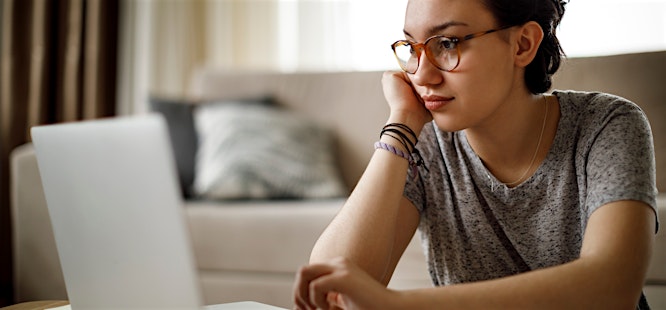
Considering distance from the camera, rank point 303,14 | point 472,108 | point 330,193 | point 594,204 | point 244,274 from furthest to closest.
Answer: point 303,14 → point 330,193 → point 244,274 → point 472,108 → point 594,204

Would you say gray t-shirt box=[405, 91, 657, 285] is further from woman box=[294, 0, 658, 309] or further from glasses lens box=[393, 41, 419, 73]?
glasses lens box=[393, 41, 419, 73]

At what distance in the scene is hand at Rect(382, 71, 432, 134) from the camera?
1.15 m

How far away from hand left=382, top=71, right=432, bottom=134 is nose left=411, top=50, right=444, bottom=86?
72mm

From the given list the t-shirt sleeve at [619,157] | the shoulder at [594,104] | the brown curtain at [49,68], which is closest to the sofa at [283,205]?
the shoulder at [594,104]

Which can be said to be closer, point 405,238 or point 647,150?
point 647,150

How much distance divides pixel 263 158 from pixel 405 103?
137 centimetres

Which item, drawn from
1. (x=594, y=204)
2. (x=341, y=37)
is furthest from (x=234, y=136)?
(x=594, y=204)

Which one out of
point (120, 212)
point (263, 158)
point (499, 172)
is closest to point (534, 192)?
point (499, 172)

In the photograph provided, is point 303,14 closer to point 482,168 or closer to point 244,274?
point 244,274

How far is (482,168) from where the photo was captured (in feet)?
3.77

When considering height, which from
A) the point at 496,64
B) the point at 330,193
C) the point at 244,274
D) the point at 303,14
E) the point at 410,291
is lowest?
the point at 244,274

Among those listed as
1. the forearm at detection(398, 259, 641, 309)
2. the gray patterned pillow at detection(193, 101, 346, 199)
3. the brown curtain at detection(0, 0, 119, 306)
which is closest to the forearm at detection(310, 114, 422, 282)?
the forearm at detection(398, 259, 641, 309)

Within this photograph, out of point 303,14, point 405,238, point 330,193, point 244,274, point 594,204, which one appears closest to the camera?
point 594,204

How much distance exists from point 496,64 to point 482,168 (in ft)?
0.60
